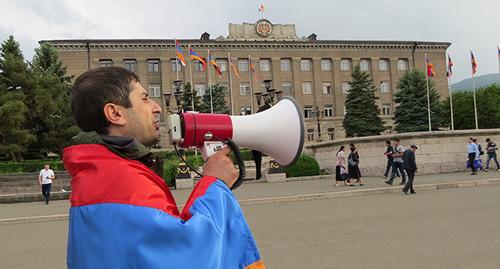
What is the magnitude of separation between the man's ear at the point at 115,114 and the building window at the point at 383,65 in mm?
74390

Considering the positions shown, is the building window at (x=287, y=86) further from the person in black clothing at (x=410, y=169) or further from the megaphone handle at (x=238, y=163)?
the megaphone handle at (x=238, y=163)

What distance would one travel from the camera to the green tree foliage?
2389 inches

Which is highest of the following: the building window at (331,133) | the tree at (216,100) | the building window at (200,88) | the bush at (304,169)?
the building window at (200,88)

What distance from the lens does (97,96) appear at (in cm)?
174

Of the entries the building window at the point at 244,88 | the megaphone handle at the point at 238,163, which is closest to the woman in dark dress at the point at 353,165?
the megaphone handle at the point at 238,163

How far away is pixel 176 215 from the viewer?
157 centimetres

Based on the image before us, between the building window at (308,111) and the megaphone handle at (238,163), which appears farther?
the building window at (308,111)

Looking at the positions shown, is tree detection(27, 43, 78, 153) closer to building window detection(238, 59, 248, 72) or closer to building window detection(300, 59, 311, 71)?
building window detection(238, 59, 248, 72)

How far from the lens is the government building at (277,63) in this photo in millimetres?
63250

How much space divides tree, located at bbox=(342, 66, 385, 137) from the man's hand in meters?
57.9

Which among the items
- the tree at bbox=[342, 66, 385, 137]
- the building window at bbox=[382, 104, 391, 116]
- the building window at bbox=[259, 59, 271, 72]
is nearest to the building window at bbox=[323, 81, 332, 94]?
the building window at bbox=[382, 104, 391, 116]

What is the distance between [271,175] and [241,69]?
4392cm

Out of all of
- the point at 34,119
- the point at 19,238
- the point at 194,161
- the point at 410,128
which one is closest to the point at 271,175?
the point at 194,161

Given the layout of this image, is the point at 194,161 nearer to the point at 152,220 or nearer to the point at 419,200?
the point at 419,200
